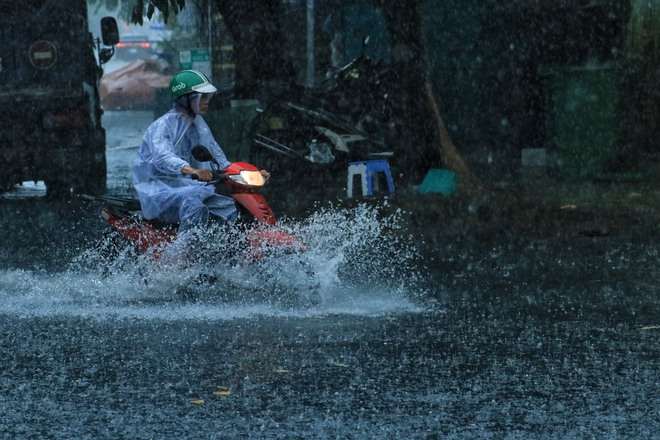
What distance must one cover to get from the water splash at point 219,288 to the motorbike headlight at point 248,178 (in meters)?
0.35

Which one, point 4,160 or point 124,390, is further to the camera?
point 4,160

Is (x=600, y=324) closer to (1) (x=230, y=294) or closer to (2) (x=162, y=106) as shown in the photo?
(1) (x=230, y=294)

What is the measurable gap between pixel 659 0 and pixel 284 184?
8.65 meters

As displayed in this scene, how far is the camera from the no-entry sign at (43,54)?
16.3 m

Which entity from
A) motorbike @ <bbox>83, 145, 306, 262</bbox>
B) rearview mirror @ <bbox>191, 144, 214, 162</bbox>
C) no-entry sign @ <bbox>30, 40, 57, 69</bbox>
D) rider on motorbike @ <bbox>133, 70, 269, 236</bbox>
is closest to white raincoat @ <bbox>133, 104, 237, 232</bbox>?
rider on motorbike @ <bbox>133, 70, 269, 236</bbox>

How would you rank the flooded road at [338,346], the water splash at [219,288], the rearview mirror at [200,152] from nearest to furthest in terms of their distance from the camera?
1. the flooded road at [338,346]
2. the rearview mirror at [200,152]
3. the water splash at [219,288]

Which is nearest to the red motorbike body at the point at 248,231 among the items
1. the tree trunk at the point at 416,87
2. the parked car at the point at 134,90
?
the tree trunk at the point at 416,87

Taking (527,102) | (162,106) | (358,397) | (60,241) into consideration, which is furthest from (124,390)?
(162,106)

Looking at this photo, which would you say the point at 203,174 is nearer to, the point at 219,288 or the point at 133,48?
the point at 219,288

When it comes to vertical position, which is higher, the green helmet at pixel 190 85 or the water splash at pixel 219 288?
the green helmet at pixel 190 85

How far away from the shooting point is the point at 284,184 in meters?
18.2

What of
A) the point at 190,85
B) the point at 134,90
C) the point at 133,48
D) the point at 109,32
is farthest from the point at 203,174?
the point at 133,48

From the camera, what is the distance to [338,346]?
6.95 m

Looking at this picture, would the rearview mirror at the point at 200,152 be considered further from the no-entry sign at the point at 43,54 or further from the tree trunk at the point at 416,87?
the tree trunk at the point at 416,87
